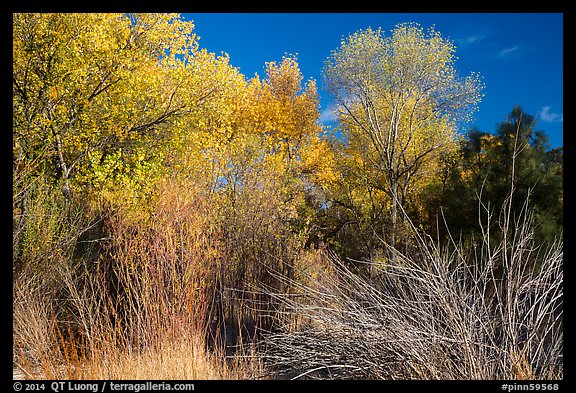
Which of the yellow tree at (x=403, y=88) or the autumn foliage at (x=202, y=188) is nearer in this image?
the autumn foliage at (x=202, y=188)

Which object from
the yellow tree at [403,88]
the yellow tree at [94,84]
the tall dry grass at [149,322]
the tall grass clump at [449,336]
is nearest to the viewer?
the tall grass clump at [449,336]

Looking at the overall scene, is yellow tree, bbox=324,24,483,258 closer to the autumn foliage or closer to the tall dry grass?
the autumn foliage

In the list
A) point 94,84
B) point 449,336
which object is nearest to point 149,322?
point 449,336

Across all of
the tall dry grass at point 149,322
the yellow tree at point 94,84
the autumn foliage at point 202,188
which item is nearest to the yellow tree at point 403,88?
the autumn foliage at point 202,188

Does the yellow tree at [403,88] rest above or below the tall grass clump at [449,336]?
above

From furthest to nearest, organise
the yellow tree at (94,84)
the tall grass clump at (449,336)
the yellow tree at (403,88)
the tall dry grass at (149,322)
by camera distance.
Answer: the yellow tree at (403,88) < the yellow tree at (94,84) < the tall dry grass at (149,322) < the tall grass clump at (449,336)

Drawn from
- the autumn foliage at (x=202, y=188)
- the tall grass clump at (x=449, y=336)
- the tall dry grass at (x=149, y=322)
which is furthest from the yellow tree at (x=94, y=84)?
the tall grass clump at (x=449, y=336)

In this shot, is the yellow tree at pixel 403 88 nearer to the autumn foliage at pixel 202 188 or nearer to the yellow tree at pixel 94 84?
the autumn foliage at pixel 202 188

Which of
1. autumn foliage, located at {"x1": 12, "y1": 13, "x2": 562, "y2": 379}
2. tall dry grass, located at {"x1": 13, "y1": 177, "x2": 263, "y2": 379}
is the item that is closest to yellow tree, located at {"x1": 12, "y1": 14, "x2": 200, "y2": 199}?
autumn foliage, located at {"x1": 12, "y1": 13, "x2": 562, "y2": 379}

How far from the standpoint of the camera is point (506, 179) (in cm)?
1452

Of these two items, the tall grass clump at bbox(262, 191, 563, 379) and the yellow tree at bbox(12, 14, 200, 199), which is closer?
the tall grass clump at bbox(262, 191, 563, 379)

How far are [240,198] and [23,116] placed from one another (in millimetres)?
6819
